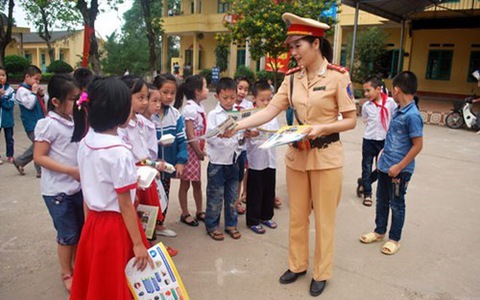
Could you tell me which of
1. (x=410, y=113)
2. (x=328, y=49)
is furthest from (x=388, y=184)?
(x=328, y=49)

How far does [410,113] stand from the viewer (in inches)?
125

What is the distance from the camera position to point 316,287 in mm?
2678

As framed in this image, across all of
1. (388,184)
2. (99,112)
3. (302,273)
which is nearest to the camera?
(99,112)

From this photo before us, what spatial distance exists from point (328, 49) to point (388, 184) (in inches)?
56.5

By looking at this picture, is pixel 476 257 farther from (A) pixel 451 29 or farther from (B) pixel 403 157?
(A) pixel 451 29

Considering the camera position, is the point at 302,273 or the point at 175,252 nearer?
the point at 302,273

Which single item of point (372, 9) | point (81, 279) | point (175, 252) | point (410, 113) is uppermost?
point (372, 9)

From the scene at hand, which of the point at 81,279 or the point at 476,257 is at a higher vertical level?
the point at 81,279

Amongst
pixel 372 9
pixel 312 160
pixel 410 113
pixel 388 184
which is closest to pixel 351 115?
pixel 312 160

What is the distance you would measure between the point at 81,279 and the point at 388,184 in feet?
8.46

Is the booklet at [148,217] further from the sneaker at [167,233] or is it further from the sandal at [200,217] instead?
the sandal at [200,217]

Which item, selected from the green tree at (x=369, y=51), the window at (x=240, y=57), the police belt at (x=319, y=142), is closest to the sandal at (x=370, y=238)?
the police belt at (x=319, y=142)

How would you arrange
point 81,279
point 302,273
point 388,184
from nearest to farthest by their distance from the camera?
point 81,279, point 302,273, point 388,184

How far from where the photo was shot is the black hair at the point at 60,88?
247cm
